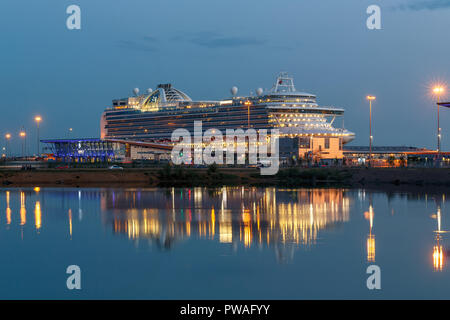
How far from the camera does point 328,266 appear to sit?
1648cm

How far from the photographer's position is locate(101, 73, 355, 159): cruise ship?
92.1m

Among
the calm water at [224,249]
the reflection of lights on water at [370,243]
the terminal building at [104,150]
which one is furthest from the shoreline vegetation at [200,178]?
the terminal building at [104,150]

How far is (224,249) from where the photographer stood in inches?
742

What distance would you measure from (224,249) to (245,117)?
81.1m

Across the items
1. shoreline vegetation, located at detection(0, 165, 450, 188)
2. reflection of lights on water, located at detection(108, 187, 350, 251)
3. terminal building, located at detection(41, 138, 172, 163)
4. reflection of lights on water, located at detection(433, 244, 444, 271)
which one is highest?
terminal building, located at detection(41, 138, 172, 163)

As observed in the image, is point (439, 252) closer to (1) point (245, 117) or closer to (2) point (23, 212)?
(2) point (23, 212)

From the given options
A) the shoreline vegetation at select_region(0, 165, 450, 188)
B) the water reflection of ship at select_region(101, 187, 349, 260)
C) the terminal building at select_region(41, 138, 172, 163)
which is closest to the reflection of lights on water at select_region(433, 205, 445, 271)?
the water reflection of ship at select_region(101, 187, 349, 260)

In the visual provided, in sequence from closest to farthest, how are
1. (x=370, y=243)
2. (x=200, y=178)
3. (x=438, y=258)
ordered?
(x=438, y=258) → (x=370, y=243) → (x=200, y=178)

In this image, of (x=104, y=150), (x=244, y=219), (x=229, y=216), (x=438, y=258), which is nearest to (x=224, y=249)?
(x=438, y=258)

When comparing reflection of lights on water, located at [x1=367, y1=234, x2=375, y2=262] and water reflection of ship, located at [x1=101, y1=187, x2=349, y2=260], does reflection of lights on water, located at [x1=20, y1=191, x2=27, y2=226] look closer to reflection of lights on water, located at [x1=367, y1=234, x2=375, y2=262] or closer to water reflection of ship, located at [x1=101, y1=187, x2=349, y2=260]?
water reflection of ship, located at [x1=101, y1=187, x2=349, y2=260]

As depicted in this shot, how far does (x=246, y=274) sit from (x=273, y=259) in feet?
6.44

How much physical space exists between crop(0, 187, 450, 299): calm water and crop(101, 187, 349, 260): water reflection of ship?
48 millimetres

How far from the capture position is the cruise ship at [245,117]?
92062mm
